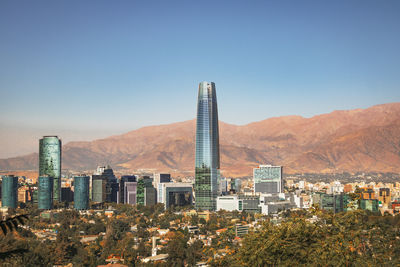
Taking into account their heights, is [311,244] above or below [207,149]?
below

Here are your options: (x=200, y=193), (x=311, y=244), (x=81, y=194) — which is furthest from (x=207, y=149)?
(x=311, y=244)

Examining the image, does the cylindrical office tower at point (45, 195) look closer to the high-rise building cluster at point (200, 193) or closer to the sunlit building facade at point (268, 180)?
the high-rise building cluster at point (200, 193)

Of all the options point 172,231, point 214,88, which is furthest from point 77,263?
point 214,88

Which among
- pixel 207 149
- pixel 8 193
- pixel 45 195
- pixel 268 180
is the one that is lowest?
pixel 45 195

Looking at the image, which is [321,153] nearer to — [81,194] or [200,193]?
[200,193]

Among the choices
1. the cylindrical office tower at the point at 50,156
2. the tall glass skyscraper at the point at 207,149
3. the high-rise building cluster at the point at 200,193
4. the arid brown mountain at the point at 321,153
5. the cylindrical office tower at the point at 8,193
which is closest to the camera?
the high-rise building cluster at the point at 200,193

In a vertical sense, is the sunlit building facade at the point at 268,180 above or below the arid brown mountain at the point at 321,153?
below

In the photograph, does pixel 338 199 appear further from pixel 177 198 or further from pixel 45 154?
pixel 45 154

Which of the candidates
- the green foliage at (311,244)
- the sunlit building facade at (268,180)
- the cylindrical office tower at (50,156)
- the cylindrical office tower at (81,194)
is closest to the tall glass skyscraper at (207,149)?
the cylindrical office tower at (81,194)
